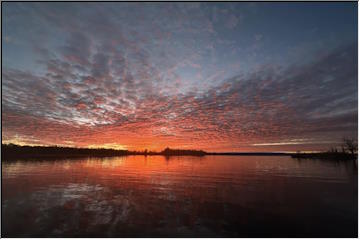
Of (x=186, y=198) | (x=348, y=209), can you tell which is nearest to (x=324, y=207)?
(x=348, y=209)

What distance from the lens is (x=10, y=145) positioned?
522ft

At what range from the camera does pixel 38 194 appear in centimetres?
1894

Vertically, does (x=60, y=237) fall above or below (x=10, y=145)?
above

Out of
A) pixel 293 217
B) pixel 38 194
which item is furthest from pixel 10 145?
pixel 293 217

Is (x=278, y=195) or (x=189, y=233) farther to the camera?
(x=278, y=195)

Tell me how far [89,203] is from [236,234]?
13155 millimetres

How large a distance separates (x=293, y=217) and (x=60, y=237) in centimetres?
1646

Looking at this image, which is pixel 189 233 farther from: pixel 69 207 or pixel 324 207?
pixel 324 207

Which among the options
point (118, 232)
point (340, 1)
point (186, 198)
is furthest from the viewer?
point (186, 198)

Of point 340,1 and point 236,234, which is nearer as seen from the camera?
point 236,234

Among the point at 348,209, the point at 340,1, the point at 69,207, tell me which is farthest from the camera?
the point at 348,209

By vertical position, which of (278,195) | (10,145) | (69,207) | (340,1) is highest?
(340,1)

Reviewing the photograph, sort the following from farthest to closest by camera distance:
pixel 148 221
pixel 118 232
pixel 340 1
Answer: pixel 340 1 < pixel 148 221 < pixel 118 232

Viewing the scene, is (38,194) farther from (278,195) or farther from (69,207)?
(278,195)
